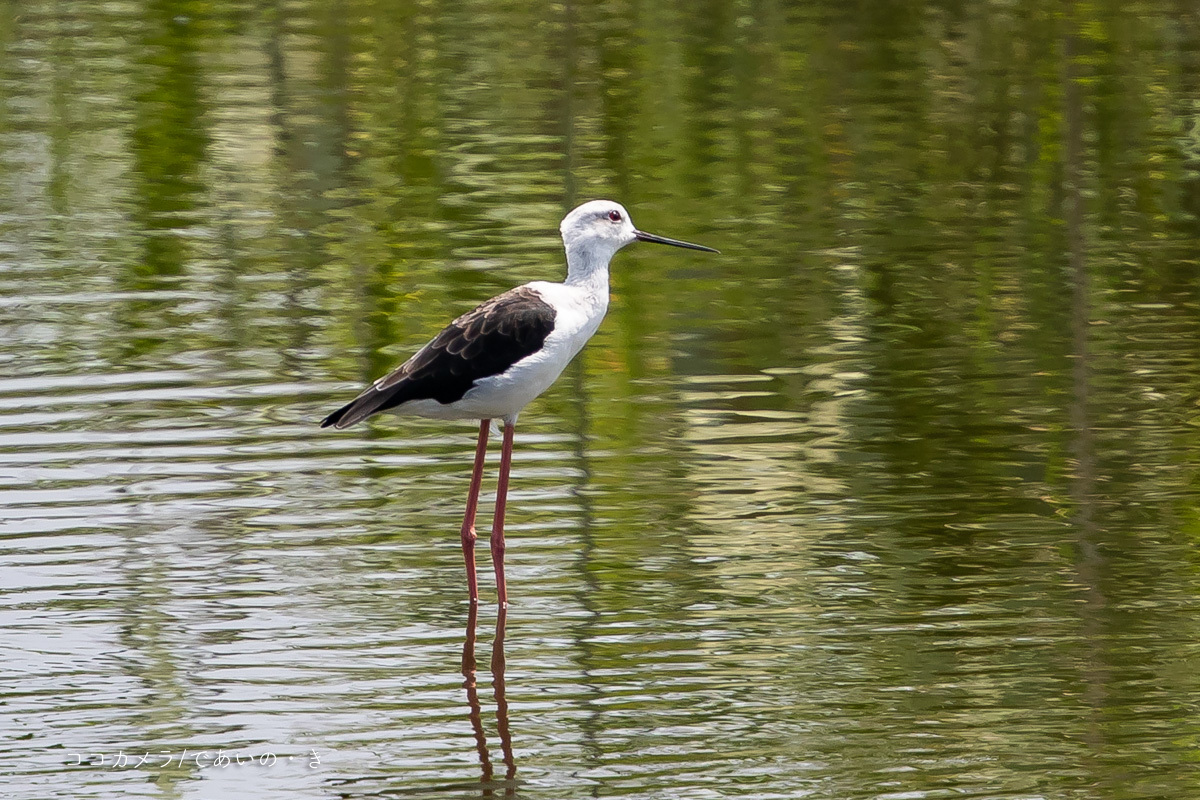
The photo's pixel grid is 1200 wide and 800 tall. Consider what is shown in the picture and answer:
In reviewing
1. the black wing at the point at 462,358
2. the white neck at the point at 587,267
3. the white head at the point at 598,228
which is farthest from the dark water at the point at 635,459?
the white head at the point at 598,228

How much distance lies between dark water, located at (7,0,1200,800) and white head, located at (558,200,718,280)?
1.07m

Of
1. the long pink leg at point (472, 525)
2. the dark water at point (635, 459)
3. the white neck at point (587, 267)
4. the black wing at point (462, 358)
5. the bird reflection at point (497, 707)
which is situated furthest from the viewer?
the white neck at point (587, 267)

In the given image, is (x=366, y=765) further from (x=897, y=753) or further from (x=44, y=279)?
(x=44, y=279)

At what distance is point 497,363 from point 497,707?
1.39 meters

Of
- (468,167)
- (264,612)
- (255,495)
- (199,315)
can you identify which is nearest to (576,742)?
(264,612)

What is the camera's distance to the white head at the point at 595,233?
7621 millimetres

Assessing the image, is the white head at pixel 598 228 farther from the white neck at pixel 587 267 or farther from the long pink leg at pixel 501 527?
the long pink leg at pixel 501 527

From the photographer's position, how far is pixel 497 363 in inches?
283

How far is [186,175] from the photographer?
632 inches

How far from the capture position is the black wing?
23.5 feet

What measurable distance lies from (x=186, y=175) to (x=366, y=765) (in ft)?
35.8

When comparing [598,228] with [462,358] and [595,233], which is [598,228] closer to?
[595,233]

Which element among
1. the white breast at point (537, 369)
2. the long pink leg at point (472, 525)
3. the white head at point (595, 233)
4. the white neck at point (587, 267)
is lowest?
the long pink leg at point (472, 525)

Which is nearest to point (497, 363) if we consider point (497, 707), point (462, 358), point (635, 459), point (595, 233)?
point (462, 358)
